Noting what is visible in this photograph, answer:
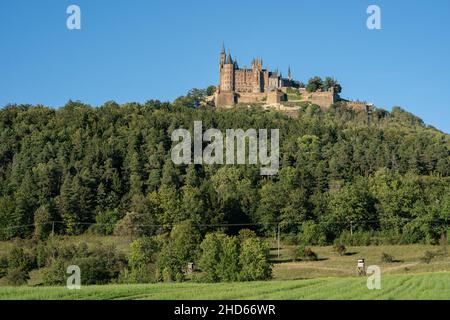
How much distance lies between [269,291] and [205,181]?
60.7 m

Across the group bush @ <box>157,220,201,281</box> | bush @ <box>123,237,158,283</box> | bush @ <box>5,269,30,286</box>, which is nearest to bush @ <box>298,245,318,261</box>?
bush @ <box>157,220,201,281</box>

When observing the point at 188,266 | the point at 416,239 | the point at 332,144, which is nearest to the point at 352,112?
the point at 332,144

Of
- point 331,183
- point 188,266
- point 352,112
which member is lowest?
point 188,266

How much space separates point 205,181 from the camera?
8244 centimetres

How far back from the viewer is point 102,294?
21812mm

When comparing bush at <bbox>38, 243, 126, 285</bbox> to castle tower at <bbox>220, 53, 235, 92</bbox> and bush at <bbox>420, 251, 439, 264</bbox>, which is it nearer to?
bush at <bbox>420, 251, 439, 264</bbox>

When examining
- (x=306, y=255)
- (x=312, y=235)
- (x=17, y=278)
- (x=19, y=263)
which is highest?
(x=312, y=235)

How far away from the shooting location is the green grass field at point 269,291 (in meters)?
20.3

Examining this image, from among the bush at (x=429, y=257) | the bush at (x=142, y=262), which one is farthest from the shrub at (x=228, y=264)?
the bush at (x=429, y=257)

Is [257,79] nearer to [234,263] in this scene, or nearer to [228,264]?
[234,263]

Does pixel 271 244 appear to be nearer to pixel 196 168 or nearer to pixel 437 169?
pixel 196 168

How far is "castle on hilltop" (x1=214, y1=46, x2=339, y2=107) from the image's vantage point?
144 metres

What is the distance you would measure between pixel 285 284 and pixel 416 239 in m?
41.7

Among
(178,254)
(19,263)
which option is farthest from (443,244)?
(19,263)
